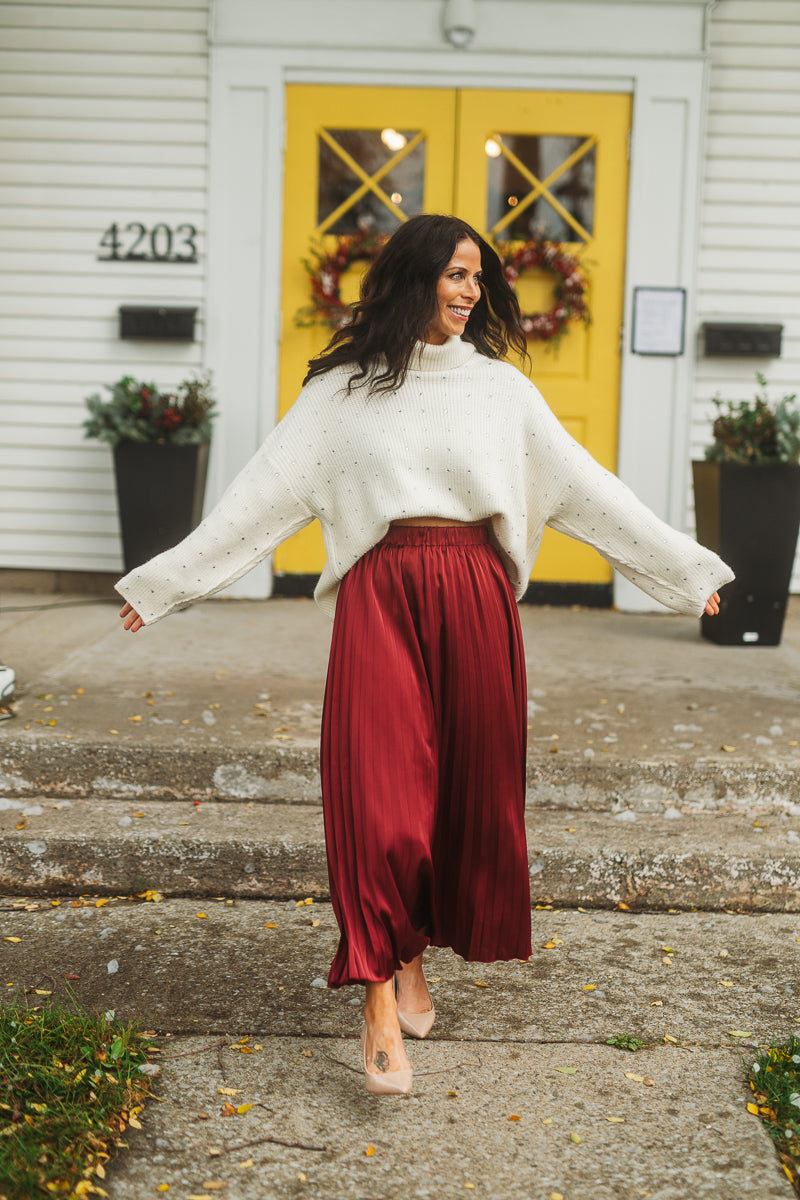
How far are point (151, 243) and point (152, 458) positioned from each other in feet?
4.09

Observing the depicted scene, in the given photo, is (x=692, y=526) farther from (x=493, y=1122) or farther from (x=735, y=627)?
(x=493, y=1122)

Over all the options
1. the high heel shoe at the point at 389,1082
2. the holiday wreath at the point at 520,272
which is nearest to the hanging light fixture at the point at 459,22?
the holiday wreath at the point at 520,272

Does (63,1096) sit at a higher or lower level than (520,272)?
lower

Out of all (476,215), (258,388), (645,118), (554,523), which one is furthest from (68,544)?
(554,523)

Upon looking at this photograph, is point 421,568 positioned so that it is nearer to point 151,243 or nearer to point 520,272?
point 520,272

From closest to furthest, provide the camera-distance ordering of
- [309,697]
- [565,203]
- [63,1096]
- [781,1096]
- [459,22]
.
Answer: [63,1096] → [781,1096] → [309,697] → [459,22] → [565,203]

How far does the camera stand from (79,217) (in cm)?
638

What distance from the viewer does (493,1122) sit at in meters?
2.37

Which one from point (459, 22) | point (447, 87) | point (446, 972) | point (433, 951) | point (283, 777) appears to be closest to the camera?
point (446, 972)

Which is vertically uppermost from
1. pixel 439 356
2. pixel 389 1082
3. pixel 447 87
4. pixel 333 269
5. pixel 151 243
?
pixel 447 87

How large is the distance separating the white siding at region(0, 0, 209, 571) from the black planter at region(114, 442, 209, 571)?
0.55m

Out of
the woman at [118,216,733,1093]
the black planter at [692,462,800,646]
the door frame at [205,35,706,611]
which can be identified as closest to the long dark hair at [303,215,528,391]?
the woman at [118,216,733,1093]

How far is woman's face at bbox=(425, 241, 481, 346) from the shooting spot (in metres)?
2.59

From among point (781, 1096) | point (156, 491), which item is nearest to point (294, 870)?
point (781, 1096)
